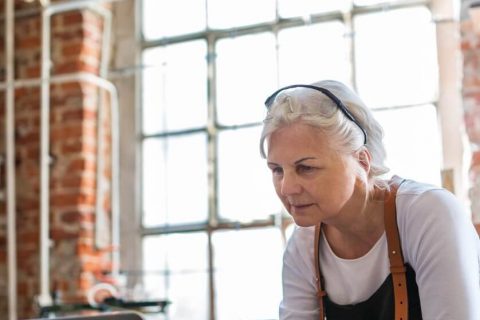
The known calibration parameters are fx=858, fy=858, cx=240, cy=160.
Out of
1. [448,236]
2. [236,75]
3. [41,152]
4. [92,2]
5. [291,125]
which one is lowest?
[448,236]

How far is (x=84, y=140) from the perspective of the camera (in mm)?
3678

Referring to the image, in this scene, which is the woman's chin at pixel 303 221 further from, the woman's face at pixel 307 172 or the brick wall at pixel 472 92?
the brick wall at pixel 472 92

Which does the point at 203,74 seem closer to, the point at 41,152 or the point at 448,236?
the point at 41,152

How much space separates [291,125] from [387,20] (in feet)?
6.59

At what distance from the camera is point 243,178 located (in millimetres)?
3557

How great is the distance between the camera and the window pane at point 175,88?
3678 mm

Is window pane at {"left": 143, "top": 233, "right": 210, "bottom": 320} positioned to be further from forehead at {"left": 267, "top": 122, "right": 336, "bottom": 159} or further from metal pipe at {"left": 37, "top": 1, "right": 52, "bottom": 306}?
forehead at {"left": 267, "top": 122, "right": 336, "bottom": 159}

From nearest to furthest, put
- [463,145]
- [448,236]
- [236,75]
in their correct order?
1. [448,236]
2. [463,145]
3. [236,75]

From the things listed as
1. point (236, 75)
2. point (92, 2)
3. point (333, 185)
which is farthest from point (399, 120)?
point (333, 185)

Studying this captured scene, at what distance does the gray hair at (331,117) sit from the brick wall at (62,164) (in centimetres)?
218

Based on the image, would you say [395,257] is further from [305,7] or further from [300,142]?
[305,7]

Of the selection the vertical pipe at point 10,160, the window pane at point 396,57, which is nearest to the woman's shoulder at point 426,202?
the window pane at point 396,57

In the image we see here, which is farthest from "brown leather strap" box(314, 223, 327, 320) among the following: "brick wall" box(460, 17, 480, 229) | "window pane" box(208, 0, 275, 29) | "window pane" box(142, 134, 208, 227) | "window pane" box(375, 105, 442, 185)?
"window pane" box(208, 0, 275, 29)

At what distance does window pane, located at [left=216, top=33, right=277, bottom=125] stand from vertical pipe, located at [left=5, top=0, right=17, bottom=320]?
0.91 m
